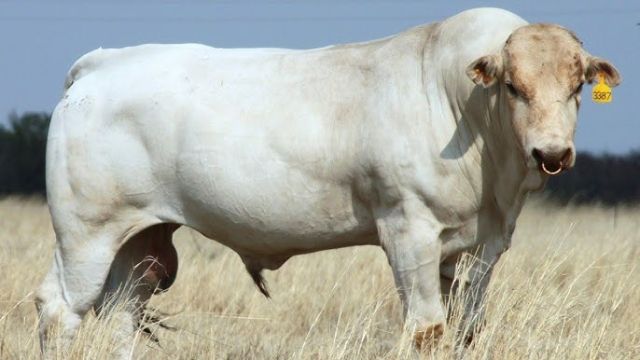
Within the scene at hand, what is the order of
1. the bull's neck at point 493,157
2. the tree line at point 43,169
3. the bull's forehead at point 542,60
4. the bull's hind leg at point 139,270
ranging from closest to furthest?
the bull's forehead at point 542,60 → the bull's neck at point 493,157 → the bull's hind leg at point 139,270 → the tree line at point 43,169

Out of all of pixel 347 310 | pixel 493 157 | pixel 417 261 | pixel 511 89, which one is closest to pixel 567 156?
pixel 511 89

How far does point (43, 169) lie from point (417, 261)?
31.5 m

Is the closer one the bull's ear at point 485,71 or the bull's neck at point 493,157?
the bull's ear at point 485,71

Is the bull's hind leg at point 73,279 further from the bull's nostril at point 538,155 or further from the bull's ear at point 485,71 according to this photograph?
the bull's nostril at point 538,155

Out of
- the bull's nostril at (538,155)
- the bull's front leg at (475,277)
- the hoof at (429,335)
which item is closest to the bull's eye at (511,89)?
the bull's nostril at (538,155)

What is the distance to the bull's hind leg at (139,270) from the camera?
879 cm

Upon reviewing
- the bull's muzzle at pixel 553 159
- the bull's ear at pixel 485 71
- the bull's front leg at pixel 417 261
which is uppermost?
the bull's ear at pixel 485 71

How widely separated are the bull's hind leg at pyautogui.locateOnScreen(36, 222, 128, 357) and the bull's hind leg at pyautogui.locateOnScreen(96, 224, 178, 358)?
0.71 feet

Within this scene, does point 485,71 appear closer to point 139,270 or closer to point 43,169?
point 139,270

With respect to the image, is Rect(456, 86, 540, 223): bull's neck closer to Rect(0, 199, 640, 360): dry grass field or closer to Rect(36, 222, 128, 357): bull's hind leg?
Rect(0, 199, 640, 360): dry grass field

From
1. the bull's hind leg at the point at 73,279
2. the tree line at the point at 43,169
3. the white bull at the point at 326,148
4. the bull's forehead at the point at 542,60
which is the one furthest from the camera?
the tree line at the point at 43,169

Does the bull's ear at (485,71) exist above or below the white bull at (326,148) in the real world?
above

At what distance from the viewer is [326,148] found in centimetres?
787

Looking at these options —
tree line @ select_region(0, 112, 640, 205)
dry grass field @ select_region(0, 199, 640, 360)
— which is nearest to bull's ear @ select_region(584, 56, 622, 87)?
dry grass field @ select_region(0, 199, 640, 360)
